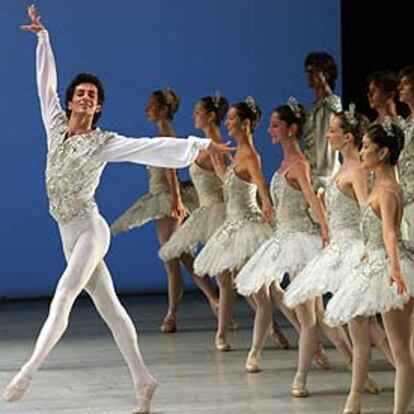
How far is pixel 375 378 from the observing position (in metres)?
7.10

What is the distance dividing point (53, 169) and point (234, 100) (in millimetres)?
4212

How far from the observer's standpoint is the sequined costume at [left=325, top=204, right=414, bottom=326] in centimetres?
584

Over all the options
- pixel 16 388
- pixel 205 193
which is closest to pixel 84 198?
pixel 16 388

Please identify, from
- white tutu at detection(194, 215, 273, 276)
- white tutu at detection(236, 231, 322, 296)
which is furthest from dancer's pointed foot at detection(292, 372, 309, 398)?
white tutu at detection(194, 215, 273, 276)

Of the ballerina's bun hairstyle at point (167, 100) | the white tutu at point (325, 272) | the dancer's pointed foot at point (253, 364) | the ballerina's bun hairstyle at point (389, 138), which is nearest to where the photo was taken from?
the ballerina's bun hairstyle at point (389, 138)

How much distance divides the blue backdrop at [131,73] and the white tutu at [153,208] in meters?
1.32

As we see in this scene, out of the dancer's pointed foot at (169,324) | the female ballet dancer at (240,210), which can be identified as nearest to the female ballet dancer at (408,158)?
the female ballet dancer at (240,210)

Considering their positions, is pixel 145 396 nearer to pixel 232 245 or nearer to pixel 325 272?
pixel 325 272

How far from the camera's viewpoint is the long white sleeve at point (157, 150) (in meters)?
6.05

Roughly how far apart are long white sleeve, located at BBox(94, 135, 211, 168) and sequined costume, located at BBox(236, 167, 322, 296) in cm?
107

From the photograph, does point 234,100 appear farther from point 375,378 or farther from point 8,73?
point 375,378

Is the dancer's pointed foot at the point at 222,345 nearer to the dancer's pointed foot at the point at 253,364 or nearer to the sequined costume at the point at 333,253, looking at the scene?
the dancer's pointed foot at the point at 253,364

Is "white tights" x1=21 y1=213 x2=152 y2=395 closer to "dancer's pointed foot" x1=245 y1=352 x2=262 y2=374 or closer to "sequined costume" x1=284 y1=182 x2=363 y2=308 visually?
"sequined costume" x1=284 y1=182 x2=363 y2=308

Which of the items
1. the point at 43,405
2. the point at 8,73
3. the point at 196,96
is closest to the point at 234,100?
the point at 196,96
